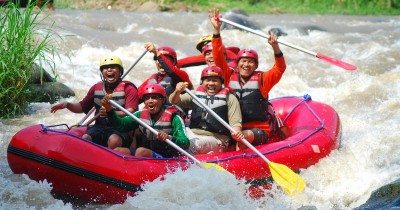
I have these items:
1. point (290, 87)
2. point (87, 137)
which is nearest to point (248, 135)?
point (87, 137)

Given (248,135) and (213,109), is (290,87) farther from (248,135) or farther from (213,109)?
(213,109)

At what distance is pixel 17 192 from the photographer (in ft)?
17.3

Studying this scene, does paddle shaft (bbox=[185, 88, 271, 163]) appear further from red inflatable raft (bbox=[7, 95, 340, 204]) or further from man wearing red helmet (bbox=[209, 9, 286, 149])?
man wearing red helmet (bbox=[209, 9, 286, 149])

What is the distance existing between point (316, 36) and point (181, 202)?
983 cm

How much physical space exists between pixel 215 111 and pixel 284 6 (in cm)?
1427

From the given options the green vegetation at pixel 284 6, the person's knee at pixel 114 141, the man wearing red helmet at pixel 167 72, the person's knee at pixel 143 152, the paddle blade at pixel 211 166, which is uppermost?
the man wearing red helmet at pixel 167 72

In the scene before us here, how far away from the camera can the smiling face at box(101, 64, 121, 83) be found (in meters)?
5.81

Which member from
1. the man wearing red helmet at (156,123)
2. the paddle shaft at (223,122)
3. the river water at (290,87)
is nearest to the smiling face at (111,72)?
the man wearing red helmet at (156,123)

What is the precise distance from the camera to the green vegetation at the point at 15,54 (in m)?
7.46

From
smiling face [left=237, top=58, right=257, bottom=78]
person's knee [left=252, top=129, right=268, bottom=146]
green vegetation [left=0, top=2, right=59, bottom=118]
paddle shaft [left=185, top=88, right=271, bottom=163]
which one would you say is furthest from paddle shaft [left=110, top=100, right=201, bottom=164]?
green vegetation [left=0, top=2, right=59, bottom=118]

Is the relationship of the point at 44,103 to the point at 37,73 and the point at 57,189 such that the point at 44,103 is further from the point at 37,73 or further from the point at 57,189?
the point at 57,189

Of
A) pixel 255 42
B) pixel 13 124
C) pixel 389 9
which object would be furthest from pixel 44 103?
pixel 389 9

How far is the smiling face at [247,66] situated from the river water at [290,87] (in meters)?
0.98

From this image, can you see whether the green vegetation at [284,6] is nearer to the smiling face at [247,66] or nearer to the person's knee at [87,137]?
the smiling face at [247,66]
